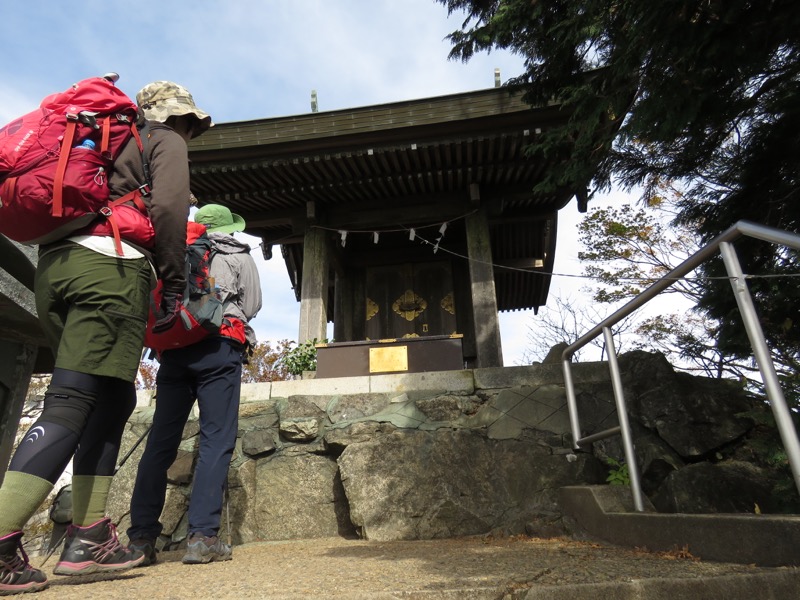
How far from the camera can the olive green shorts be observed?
1.72m

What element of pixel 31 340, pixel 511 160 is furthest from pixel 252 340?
pixel 511 160

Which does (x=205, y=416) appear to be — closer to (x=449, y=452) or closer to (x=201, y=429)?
(x=201, y=429)

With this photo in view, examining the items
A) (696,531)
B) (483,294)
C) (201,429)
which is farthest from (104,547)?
(483,294)

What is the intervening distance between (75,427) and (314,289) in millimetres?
4969

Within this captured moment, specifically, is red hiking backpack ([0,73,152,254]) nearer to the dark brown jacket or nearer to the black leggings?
the dark brown jacket

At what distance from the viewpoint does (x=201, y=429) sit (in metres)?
2.42

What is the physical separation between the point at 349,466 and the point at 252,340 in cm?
123

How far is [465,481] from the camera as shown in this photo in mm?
3426

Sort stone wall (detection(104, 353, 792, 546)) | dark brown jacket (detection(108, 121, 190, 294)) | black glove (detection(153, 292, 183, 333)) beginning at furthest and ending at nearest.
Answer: stone wall (detection(104, 353, 792, 546)) < black glove (detection(153, 292, 183, 333)) < dark brown jacket (detection(108, 121, 190, 294))

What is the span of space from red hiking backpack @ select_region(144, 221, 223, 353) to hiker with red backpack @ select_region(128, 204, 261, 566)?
53 millimetres

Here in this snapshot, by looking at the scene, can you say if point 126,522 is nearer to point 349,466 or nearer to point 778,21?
point 349,466

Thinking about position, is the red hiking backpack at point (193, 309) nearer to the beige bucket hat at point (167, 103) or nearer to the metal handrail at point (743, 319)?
the beige bucket hat at point (167, 103)

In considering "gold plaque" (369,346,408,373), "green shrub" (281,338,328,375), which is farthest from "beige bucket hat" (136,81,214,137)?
"green shrub" (281,338,328,375)

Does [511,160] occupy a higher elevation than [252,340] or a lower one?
higher
